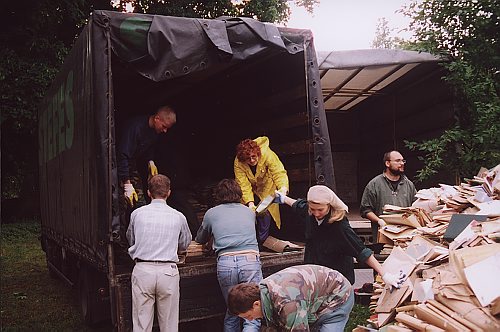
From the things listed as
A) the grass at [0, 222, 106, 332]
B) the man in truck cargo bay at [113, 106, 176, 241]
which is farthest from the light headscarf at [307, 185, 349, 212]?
the grass at [0, 222, 106, 332]

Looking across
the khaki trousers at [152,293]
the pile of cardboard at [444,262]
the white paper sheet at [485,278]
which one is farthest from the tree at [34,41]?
the white paper sheet at [485,278]

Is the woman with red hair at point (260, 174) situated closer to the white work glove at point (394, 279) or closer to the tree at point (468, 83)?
the white work glove at point (394, 279)

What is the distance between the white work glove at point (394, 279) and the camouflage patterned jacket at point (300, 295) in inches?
36.8

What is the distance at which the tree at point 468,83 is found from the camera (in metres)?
8.56

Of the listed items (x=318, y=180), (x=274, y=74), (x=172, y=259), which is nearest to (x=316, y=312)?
(x=172, y=259)

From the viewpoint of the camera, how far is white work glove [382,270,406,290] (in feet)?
16.2

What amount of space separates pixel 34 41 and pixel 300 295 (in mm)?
14089

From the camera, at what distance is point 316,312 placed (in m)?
3.96

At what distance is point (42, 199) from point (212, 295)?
6.07m

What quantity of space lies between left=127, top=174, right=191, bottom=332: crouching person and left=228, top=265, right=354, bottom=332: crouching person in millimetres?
1375

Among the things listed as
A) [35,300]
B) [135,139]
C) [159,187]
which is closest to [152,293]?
[159,187]

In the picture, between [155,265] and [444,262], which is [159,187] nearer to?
[155,265]

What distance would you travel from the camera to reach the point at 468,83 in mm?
8641

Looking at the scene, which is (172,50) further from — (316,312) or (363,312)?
(363,312)
